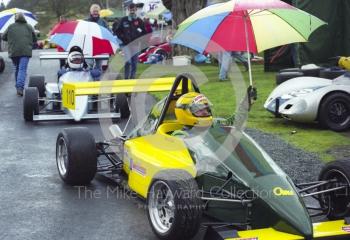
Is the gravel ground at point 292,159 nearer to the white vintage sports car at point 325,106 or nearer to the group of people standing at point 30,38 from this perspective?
the white vintage sports car at point 325,106

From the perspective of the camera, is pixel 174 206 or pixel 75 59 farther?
pixel 75 59

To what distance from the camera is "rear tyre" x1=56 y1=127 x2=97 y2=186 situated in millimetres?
6336

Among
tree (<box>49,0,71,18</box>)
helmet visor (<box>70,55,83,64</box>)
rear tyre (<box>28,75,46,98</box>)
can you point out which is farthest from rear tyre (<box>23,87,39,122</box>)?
tree (<box>49,0,71,18</box>)

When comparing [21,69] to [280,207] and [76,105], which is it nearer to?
[76,105]

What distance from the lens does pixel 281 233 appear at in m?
4.45

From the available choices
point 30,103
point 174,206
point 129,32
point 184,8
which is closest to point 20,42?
point 129,32

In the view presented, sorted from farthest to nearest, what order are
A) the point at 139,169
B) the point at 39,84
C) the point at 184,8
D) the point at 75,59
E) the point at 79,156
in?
the point at 184,8 < the point at 39,84 < the point at 75,59 < the point at 79,156 < the point at 139,169

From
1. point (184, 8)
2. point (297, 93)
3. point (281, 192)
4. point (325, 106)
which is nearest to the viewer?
point (281, 192)

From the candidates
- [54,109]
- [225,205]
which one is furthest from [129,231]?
[54,109]

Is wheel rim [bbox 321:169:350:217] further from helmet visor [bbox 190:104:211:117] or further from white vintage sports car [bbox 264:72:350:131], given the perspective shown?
white vintage sports car [bbox 264:72:350:131]

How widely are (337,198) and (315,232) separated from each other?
2.46 ft

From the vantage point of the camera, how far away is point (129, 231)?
5.23 metres

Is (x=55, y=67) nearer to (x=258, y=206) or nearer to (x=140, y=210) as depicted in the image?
(x=140, y=210)

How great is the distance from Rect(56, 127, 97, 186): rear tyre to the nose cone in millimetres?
2167
